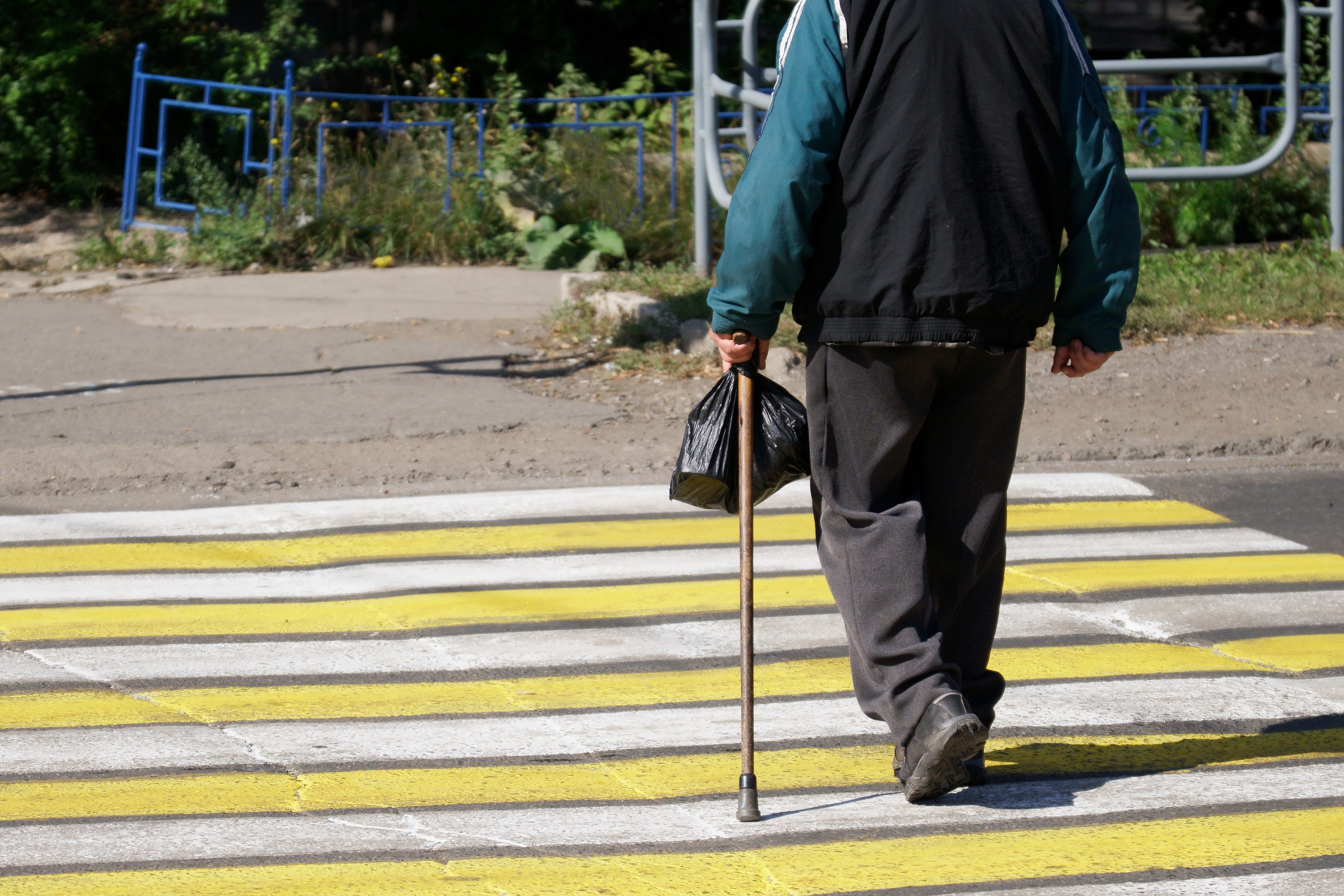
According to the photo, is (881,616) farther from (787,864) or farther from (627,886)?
(627,886)

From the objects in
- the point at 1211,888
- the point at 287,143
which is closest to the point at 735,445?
the point at 1211,888

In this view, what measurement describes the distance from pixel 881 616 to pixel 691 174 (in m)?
11.2

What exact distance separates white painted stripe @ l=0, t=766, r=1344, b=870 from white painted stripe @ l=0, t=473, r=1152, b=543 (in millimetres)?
2636

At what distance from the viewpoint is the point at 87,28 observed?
15930 millimetres

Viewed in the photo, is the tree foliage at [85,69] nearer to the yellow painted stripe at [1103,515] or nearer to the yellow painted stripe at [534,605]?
the yellow painted stripe at [534,605]

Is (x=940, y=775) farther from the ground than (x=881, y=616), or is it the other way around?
(x=881, y=616)

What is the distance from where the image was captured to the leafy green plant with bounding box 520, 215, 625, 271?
12336 mm

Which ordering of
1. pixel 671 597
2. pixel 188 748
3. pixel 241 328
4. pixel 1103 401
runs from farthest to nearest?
1. pixel 241 328
2. pixel 1103 401
3. pixel 671 597
4. pixel 188 748

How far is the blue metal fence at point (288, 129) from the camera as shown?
43.5 ft

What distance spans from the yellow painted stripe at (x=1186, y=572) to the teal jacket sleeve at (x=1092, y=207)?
2010 millimetres

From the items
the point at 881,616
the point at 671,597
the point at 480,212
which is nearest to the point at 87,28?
the point at 480,212

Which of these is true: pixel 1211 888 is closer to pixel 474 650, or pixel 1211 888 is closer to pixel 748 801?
pixel 748 801

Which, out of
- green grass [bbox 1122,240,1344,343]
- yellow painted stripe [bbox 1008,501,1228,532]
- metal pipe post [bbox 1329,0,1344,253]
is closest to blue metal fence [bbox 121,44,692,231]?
green grass [bbox 1122,240,1344,343]

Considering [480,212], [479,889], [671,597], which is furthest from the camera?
[480,212]
